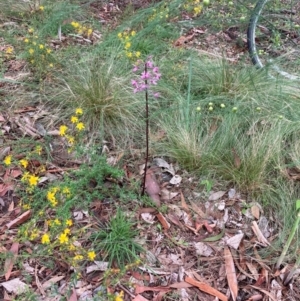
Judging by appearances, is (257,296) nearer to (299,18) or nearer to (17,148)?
(17,148)

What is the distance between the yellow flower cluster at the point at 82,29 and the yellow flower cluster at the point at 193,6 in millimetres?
991

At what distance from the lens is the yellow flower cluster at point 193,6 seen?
410 cm

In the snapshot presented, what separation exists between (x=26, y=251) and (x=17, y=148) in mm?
712

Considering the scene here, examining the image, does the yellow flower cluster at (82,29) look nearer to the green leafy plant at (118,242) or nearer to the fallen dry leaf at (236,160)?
the fallen dry leaf at (236,160)

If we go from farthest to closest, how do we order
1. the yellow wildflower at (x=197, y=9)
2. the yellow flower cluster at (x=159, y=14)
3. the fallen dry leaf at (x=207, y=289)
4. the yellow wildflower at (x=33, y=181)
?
the yellow wildflower at (x=197, y=9) → the yellow flower cluster at (x=159, y=14) → the yellow wildflower at (x=33, y=181) → the fallen dry leaf at (x=207, y=289)

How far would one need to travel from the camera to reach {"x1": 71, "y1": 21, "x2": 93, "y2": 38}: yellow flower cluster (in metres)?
3.61

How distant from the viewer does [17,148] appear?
8.49ft

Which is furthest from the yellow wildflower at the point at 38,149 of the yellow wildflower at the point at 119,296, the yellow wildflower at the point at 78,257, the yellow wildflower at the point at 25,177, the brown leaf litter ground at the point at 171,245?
the yellow wildflower at the point at 119,296

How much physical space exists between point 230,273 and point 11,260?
106 cm

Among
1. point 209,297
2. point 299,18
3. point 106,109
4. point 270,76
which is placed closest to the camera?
point 209,297

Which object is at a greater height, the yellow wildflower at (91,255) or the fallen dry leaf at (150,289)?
the yellow wildflower at (91,255)

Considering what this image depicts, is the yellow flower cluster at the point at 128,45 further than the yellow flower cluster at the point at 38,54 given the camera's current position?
Yes

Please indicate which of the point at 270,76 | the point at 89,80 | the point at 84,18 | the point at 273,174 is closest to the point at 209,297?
the point at 273,174

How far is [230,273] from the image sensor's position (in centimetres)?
217
